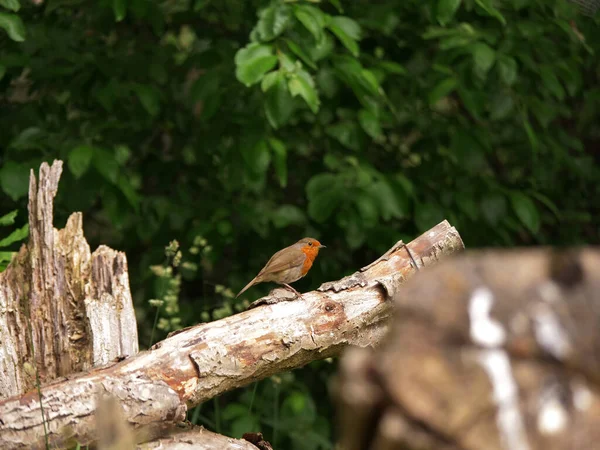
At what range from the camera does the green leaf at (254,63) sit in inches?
140

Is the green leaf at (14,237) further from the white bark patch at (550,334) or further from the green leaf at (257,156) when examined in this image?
the white bark patch at (550,334)

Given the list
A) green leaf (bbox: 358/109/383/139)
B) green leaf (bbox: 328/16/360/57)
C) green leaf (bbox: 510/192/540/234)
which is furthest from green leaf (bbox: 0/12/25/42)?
green leaf (bbox: 510/192/540/234)

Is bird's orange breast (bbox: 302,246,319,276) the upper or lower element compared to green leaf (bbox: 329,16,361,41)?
lower

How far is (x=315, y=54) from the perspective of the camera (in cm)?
385

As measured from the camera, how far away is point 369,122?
4297mm

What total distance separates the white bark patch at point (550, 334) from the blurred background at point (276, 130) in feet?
8.38

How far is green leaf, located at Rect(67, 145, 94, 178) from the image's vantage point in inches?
155

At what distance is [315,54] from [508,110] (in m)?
1.35

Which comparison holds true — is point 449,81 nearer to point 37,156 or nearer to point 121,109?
point 121,109

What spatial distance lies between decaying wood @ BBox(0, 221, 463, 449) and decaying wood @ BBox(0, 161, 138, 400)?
326mm

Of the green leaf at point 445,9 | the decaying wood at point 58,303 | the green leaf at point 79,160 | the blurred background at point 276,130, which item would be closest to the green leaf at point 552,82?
the blurred background at point 276,130

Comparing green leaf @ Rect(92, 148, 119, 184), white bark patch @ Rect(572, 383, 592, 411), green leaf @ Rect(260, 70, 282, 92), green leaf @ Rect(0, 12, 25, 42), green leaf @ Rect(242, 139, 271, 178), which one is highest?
white bark patch @ Rect(572, 383, 592, 411)

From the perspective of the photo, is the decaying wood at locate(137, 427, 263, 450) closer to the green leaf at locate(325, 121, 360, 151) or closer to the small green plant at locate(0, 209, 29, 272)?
the small green plant at locate(0, 209, 29, 272)

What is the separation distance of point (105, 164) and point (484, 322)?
3088 mm
